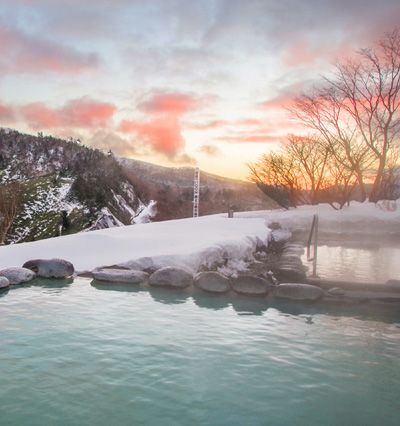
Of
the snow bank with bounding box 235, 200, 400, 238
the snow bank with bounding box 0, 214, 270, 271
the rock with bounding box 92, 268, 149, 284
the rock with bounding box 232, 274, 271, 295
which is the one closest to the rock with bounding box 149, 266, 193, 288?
the rock with bounding box 92, 268, 149, 284

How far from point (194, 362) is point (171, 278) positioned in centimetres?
348

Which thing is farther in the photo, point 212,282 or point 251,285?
point 212,282

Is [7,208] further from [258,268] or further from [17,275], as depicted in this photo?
[258,268]

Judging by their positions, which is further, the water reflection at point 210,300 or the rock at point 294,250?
the rock at point 294,250

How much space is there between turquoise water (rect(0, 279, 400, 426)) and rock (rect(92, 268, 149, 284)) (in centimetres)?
97

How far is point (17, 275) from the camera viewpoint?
331 inches

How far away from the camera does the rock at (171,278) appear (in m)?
8.23

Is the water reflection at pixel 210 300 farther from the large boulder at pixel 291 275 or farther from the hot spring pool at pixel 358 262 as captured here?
the hot spring pool at pixel 358 262

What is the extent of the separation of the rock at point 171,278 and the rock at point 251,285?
2.98 ft

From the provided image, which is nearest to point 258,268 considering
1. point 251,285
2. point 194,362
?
point 251,285

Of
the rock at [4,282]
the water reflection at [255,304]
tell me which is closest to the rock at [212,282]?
the water reflection at [255,304]

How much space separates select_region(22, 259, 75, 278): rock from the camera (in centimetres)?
891

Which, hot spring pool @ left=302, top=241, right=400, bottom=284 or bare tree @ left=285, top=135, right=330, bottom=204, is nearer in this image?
hot spring pool @ left=302, top=241, right=400, bottom=284

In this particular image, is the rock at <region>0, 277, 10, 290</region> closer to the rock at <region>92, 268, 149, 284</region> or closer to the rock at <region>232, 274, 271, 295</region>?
the rock at <region>92, 268, 149, 284</region>
